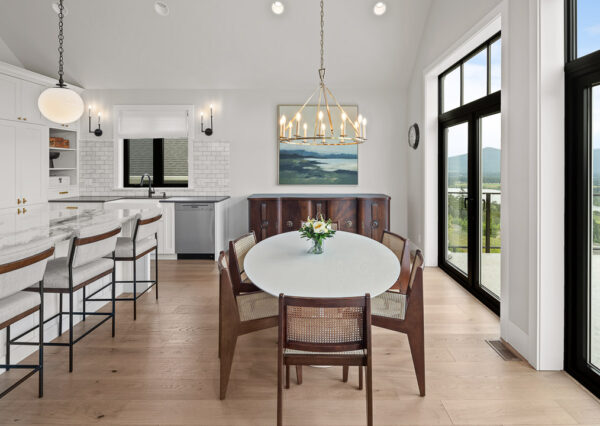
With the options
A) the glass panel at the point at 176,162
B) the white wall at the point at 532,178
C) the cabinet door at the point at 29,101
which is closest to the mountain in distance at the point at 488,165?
the white wall at the point at 532,178

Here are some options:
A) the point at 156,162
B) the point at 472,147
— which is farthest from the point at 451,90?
the point at 156,162

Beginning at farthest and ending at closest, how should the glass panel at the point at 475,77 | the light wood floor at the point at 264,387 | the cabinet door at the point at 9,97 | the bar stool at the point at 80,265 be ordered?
the cabinet door at the point at 9,97 → the glass panel at the point at 475,77 → the bar stool at the point at 80,265 → the light wood floor at the point at 264,387

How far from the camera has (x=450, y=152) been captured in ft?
16.6

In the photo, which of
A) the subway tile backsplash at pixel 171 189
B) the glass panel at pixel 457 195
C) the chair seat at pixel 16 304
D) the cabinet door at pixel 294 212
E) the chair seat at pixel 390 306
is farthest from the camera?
the subway tile backsplash at pixel 171 189

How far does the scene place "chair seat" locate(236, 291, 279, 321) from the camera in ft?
8.06

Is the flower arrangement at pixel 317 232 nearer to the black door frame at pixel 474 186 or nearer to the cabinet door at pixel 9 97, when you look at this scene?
the black door frame at pixel 474 186

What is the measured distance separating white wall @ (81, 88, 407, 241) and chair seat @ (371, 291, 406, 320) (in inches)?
156

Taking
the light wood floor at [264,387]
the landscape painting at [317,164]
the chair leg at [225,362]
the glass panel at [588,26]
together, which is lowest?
the light wood floor at [264,387]

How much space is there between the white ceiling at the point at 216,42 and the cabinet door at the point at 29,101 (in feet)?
2.59

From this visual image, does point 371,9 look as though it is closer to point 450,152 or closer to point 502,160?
point 450,152

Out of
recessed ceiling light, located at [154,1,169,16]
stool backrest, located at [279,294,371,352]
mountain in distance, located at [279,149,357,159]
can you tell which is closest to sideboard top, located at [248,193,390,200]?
mountain in distance, located at [279,149,357,159]

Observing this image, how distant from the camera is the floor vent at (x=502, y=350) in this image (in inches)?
113

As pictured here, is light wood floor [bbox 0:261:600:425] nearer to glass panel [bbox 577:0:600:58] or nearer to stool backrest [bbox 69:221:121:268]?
stool backrest [bbox 69:221:121:268]

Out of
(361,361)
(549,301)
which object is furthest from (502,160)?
(361,361)
